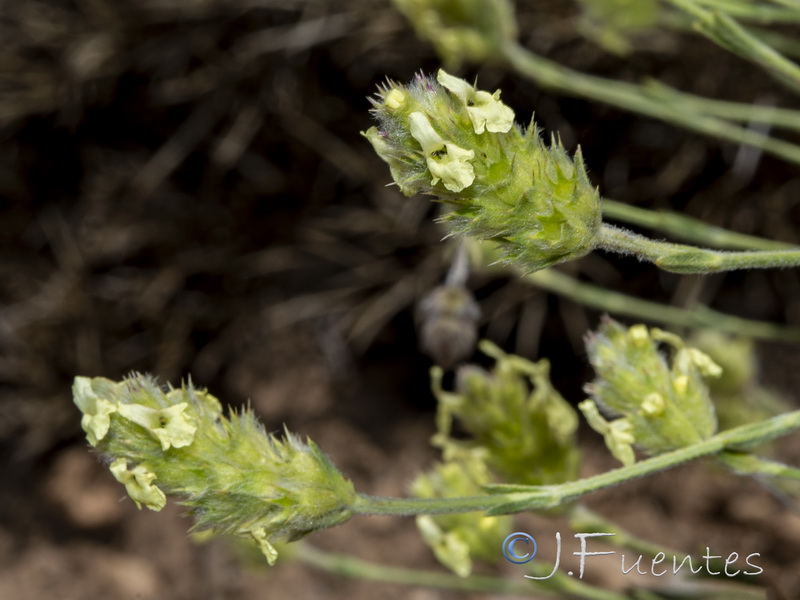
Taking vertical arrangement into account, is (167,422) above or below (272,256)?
above

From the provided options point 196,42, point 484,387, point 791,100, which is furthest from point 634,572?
point 196,42

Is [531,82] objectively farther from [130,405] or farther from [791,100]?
[130,405]

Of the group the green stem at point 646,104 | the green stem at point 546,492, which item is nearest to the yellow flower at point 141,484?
the green stem at point 546,492

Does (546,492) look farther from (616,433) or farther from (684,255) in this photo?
(684,255)

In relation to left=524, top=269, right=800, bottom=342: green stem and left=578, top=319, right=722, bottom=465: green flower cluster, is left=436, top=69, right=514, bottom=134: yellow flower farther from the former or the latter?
left=524, top=269, right=800, bottom=342: green stem

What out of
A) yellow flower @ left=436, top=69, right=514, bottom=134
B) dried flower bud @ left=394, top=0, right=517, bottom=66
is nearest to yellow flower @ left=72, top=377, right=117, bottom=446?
yellow flower @ left=436, top=69, right=514, bottom=134

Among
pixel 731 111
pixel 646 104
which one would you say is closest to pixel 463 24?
pixel 646 104
